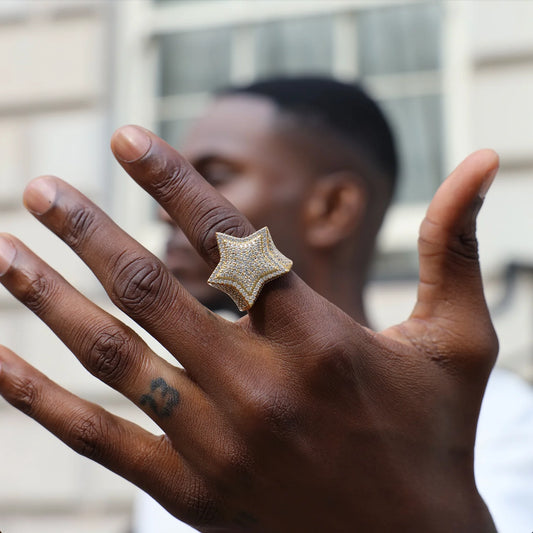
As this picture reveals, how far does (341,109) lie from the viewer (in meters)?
3.07

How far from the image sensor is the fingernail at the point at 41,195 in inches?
52.7

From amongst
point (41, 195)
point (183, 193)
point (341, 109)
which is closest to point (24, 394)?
point (41, 195)

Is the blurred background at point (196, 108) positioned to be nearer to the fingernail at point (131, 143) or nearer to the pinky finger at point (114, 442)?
the pinky finger at point (114, 442)

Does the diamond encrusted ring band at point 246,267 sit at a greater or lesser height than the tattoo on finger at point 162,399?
greater

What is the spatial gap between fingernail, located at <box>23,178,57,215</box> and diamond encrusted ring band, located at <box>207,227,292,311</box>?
0.36m

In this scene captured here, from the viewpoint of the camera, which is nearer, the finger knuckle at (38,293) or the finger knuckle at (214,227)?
the finger knuckle at (214,227)

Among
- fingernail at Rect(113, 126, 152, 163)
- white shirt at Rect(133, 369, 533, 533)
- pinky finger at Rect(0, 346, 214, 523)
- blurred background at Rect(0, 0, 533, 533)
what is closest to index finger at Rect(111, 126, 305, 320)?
fingernail at Rect(113, 126, 152, 163)

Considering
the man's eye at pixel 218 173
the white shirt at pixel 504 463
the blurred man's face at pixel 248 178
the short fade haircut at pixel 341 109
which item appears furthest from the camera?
the short fade haircut at pixel 341 109

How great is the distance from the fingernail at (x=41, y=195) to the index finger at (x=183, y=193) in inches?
7.2

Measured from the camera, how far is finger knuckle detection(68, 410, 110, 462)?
132 cm

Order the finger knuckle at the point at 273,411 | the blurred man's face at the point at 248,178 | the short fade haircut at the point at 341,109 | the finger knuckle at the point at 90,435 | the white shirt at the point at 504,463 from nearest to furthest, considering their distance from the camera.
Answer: the finger knuckle at the point at 273,411 < the finger knuckle at the point at 90,435 < the white shirt at the point at 504,463 < the blurred man's face at the point at 248,178 < the short fade haircut at the point at 341,109

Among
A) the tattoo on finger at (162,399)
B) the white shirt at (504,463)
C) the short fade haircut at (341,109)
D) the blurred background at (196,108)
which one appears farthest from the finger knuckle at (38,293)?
the blurred background at (196,108)

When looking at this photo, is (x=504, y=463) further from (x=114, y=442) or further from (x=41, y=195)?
(x=41, y=195)

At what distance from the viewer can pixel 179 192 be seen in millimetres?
1268
